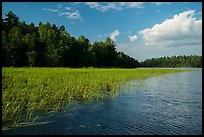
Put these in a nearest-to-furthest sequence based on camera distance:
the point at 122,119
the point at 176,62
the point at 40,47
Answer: the point at 122,119, the point at 40,47, the point at 176,62

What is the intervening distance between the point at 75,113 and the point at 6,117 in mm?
2517

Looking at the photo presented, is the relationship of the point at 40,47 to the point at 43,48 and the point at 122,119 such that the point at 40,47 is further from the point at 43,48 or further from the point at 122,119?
the point at 122,119

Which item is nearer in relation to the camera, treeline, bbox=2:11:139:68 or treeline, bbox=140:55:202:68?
treeline, bbox=2:11:139:68

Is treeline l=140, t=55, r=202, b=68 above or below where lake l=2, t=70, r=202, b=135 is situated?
above

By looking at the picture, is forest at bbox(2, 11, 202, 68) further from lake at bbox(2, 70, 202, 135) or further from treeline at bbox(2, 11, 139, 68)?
lake at bbox(2, 70, 202, 135)

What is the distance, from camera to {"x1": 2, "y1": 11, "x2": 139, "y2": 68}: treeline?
43.5 meters

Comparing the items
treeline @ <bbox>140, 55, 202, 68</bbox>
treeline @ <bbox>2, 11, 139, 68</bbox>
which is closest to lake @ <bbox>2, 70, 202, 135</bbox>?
treeline @ <bbox>2, 11, 139, 68</bbox>

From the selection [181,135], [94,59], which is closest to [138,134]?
[181,135]

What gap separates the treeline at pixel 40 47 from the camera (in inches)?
1712

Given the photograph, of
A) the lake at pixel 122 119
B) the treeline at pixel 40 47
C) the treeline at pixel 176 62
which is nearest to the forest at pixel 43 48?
the treeline at pixel 40 47

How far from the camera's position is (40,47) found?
5209 cm

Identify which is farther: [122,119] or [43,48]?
[43,48]

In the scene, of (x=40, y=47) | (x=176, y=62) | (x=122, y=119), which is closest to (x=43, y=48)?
(x=40, y=47)

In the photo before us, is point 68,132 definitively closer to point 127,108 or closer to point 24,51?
point 127,108
